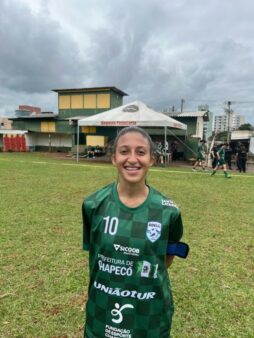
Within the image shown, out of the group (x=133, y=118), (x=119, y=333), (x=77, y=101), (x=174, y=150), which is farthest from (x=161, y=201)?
(x=77, y=101)

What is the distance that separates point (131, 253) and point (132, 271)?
0.10 m

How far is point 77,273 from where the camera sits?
3.68 meters

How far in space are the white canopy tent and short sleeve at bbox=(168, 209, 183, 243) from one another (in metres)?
15.8

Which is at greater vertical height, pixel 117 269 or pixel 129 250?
pixel 129 250

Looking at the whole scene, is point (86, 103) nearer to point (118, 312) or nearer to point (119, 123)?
point (119, 123)

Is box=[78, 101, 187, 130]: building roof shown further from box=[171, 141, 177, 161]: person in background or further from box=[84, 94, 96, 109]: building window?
box=[84, 94, 96, 109]: building window

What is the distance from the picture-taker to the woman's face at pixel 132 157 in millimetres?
1596

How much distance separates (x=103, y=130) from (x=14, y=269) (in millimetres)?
25516

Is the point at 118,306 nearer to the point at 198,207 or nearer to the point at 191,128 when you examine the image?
the point at 198,207

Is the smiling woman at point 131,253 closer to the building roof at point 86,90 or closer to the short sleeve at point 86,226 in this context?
the short sleeve at point 86,226

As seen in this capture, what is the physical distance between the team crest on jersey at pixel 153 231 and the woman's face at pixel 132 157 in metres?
0.24

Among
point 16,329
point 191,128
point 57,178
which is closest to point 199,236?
point 16,329

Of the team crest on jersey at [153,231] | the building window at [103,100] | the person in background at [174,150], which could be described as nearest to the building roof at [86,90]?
the building window at [103,100]

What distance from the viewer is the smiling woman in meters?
1.55
